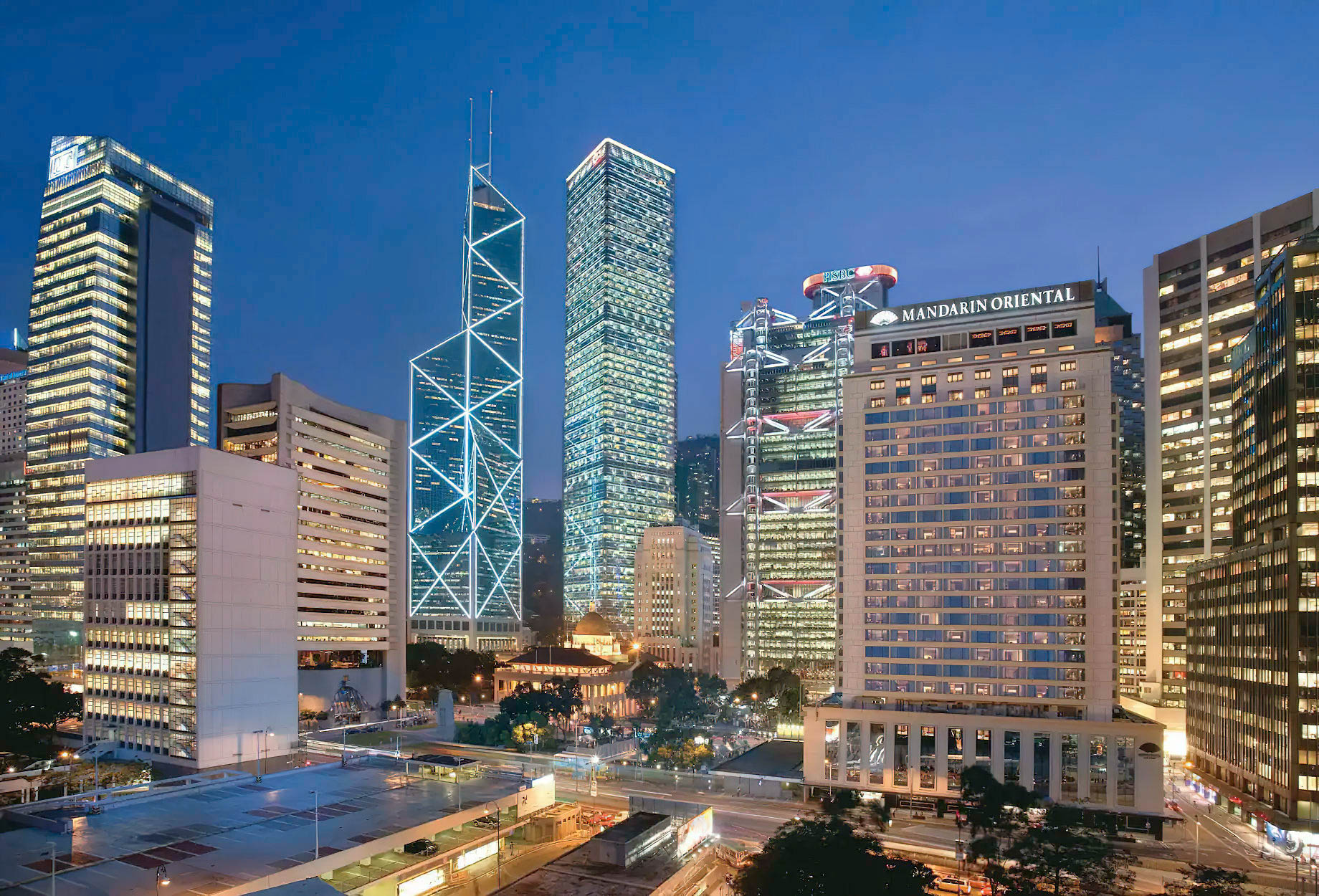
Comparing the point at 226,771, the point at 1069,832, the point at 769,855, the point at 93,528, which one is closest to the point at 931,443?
the point at 1069,832

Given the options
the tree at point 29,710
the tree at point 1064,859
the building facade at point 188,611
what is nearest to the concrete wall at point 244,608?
the building facade at point 188,611

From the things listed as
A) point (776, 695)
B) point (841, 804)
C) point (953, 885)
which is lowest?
point (776, 695)

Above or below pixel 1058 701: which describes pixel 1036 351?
above

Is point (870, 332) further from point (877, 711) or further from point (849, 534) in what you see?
point (877, 711)

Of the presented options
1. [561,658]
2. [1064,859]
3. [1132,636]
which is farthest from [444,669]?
[1064,859]

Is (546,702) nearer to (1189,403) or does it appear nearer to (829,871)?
(829,871)

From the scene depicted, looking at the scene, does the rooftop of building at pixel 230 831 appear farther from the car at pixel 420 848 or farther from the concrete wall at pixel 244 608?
the concrete wall at pixel 244 608

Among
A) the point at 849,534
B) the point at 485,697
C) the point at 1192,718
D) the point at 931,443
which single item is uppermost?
the point at 931,443
